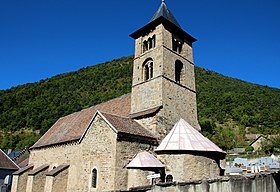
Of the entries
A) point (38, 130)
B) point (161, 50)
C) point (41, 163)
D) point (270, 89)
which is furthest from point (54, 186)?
point (270, 89)

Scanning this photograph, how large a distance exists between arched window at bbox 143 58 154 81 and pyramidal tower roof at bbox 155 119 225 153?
5.45 m

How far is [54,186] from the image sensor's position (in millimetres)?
17250

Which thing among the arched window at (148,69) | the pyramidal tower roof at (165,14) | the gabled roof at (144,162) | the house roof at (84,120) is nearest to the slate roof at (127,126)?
the gabled roof at (144,162)

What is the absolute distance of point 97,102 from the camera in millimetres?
60844

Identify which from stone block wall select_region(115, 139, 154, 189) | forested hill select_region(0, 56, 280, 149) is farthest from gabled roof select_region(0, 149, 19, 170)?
forested hill select_region(0, 56, 280, 149)

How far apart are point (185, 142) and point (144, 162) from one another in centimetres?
254

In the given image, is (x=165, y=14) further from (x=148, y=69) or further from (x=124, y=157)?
(x=124, y=157)

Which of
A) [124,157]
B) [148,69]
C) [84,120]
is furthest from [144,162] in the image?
[84,120]

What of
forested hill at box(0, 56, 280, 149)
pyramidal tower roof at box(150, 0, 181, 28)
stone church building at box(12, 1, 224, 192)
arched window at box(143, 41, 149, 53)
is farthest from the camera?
forested hill at box(0, 56, 280, 149)

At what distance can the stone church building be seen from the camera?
45.0 feet

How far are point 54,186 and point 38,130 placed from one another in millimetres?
55279

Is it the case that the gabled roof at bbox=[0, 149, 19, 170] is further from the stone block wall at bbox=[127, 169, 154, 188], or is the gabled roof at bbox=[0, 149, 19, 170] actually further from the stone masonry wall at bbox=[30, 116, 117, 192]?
the stone block wall at bbox=[127, 169, 154, 188]

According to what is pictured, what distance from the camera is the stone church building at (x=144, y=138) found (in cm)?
1373

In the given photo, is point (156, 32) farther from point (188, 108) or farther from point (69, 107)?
point (69, 107)
